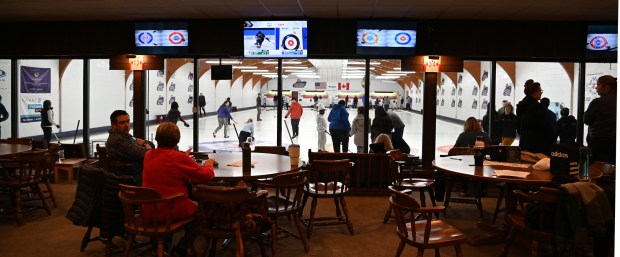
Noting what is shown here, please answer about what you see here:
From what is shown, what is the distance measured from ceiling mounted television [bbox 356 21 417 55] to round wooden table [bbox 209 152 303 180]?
11.0ft

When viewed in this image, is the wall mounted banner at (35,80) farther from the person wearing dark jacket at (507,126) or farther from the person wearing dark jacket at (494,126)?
the person wearing dark jacket at (507,126)

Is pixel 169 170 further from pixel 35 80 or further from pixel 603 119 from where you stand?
pixel 35 80

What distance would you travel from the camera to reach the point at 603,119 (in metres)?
5.17

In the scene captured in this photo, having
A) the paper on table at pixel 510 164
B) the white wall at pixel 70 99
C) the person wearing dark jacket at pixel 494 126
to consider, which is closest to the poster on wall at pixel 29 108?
the white wall at pixel 70 99

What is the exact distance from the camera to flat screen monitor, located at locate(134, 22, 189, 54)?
8422mm

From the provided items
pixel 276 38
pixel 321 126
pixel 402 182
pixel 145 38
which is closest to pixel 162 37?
pixel 145 38

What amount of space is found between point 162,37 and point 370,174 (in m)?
4.18

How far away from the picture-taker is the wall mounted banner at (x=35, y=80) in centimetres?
1168

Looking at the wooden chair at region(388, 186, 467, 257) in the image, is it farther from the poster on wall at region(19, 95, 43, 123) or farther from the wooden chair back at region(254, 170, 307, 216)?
the poster on wall at region(19, 95, 43, 123)

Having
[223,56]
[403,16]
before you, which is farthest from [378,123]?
[223,56]

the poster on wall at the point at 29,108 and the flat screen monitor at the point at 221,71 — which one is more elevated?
the flat screen monitor at the point at 221,71

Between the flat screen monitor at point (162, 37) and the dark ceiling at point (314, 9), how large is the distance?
0.49 ft

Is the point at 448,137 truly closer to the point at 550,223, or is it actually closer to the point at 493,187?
the point at 493,187

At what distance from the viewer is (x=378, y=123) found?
8578 millimetres
